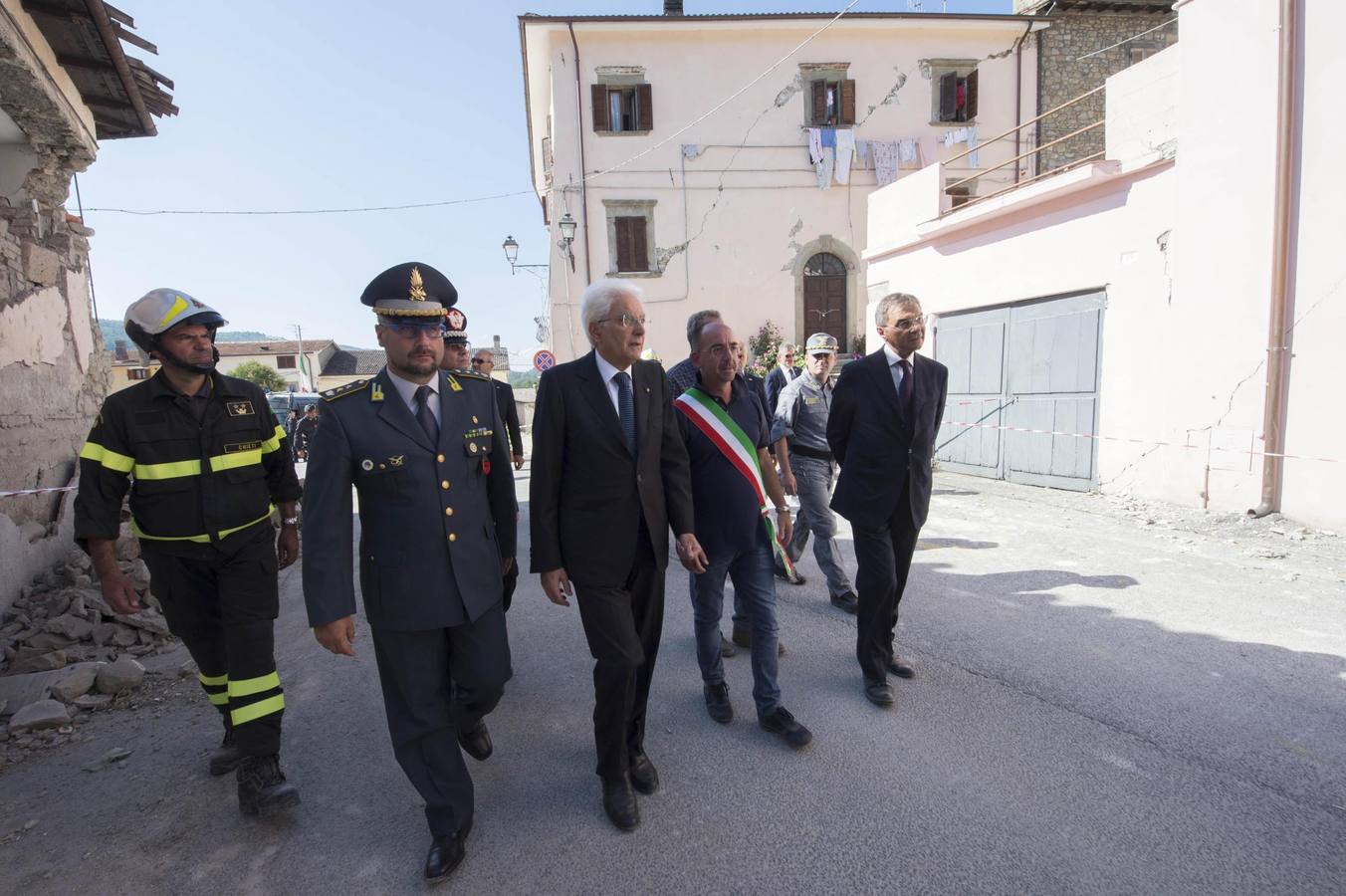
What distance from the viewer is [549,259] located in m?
19.8

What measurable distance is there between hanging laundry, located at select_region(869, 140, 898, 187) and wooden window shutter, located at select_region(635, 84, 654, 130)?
6028mm

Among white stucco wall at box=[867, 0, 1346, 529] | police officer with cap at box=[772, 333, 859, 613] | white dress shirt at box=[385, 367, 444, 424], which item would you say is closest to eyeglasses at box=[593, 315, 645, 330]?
white dress shirt at box=[385, 367, 444, 424]

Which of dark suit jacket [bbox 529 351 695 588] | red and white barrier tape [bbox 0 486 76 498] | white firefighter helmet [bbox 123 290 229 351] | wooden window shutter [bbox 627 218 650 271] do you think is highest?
wooden window shutter [bbox 627 218 650 271]

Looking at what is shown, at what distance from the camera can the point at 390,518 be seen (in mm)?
2295

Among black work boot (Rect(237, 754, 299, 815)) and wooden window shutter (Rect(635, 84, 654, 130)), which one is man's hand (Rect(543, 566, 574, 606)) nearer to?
black work boot (Rect(237, 754, 299, 815))

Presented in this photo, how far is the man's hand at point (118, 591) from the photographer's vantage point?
2.63 metres

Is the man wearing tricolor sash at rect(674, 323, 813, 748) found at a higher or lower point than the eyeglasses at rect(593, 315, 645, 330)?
lower

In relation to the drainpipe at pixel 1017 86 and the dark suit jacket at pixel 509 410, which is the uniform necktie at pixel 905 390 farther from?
the drainpipe at pixel 1017 86

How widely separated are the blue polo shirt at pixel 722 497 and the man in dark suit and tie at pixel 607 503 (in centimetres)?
45

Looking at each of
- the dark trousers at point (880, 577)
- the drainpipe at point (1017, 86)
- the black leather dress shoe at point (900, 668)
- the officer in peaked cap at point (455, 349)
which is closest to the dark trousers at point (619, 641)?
the dark trousers at point (880, 577)

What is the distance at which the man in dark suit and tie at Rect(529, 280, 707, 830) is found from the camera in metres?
2.49

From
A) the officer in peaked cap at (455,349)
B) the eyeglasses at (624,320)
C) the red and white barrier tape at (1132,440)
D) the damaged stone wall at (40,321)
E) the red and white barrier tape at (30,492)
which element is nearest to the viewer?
the eyeglasses at (624,320)

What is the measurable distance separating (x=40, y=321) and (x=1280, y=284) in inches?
412

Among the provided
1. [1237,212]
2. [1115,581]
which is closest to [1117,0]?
[1237,212]
